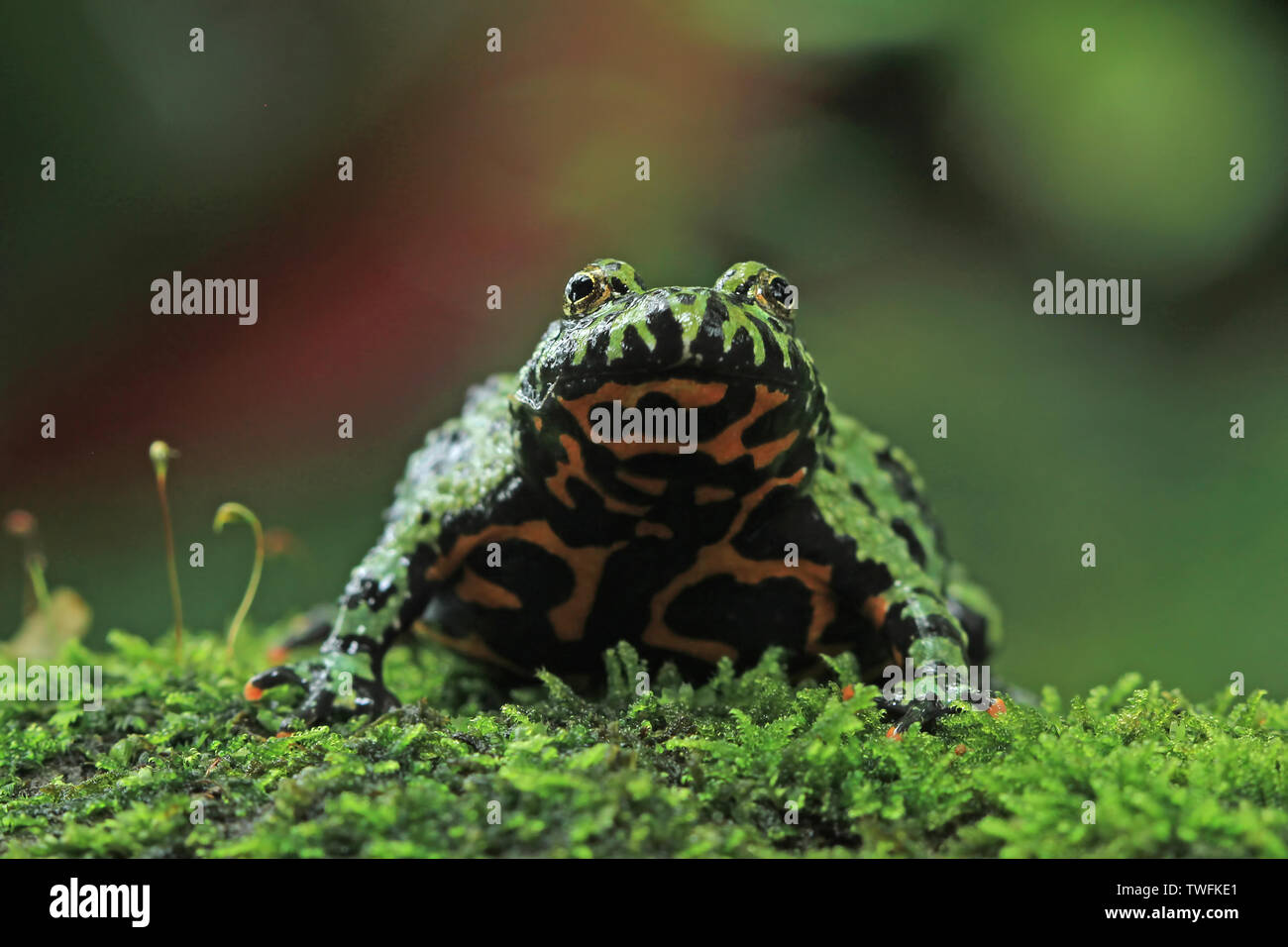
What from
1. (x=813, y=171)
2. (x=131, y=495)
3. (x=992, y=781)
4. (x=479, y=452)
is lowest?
(x=992, y=781)

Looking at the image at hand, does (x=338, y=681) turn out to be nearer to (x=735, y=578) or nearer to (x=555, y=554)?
(x=555, y=554)

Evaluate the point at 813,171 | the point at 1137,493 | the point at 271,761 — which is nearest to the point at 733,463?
the point at 271,761
